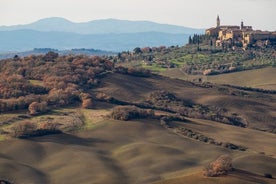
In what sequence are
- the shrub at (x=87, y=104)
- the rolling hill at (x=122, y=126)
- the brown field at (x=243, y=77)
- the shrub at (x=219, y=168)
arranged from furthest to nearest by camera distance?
the brown field at (x=243, y=77), the shrub at (x=87, y=104), the rolling hill at (x=122, y=126), the shrub at (x=219, y=168)

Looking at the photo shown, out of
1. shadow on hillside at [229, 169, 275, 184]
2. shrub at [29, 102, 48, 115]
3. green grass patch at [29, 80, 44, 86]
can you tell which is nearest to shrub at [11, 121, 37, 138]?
shrub at [29, 102, 48, 115]

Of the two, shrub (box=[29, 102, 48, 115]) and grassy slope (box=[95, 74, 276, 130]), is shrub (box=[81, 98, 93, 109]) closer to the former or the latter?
shrub (box=[29, 102, 48, 115])

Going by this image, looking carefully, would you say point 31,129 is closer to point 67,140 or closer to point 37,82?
point 67,140

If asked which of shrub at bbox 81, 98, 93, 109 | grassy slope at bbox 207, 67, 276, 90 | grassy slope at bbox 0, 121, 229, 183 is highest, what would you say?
shrub at bbox 81, 98, 93, 109

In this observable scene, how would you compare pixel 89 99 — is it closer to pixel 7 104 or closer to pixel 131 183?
pixel 7 104

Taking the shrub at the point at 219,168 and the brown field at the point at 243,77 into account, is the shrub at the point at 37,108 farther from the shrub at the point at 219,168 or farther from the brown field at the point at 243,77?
the brown field at the point at 243,77

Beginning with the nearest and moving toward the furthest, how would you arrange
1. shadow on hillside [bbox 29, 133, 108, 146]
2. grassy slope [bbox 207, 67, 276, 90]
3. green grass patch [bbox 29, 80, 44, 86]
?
shadow on hillside [bbox 29, 133, 108, 146] < green grass patch [bbox 29, 80, 44, 86] < grassy slope [bbox 207, 67, 276, 90]

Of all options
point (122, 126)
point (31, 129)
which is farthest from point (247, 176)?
point (31, 129)

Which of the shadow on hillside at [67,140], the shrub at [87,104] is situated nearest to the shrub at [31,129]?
the shadow on hillside at [67,140]

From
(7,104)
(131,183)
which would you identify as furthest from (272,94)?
(131,183)
